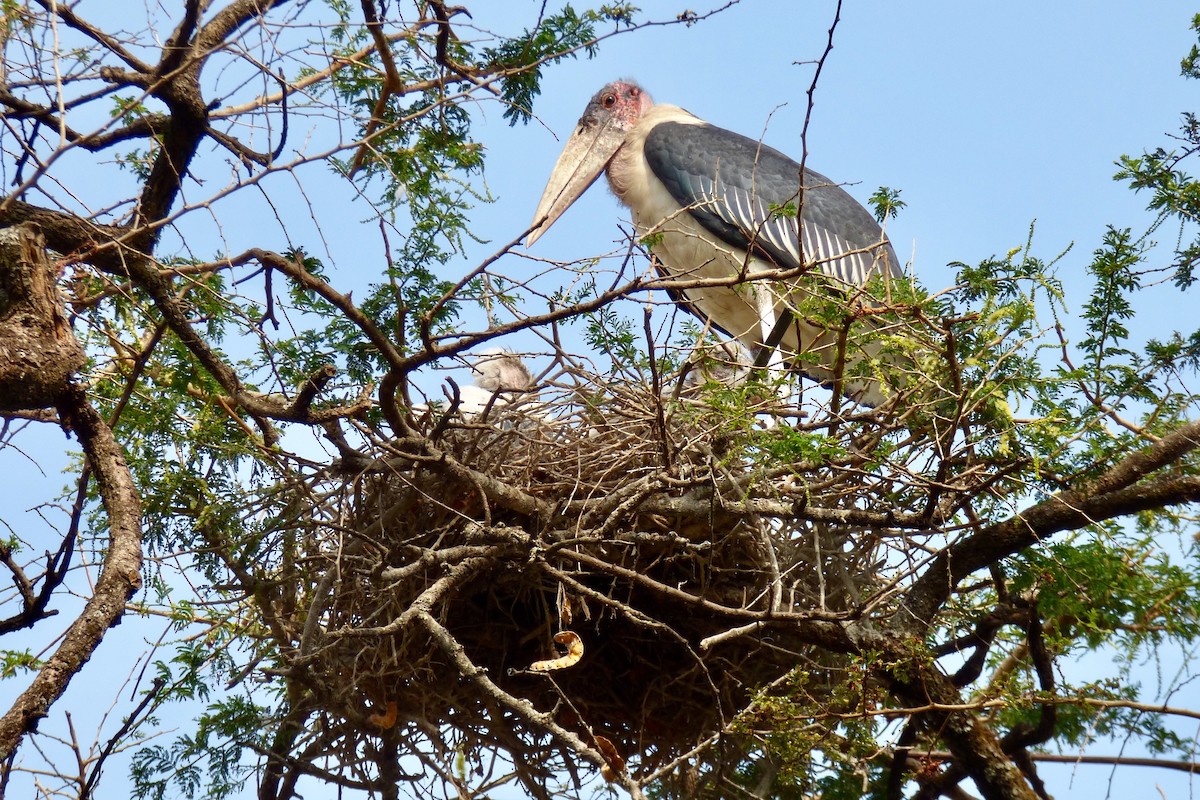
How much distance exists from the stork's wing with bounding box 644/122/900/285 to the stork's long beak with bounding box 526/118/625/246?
1.57 feet

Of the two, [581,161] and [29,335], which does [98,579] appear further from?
[581,161]

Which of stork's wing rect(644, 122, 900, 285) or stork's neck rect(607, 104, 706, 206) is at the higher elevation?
stork's neck rect(607, 104, 706, 206)

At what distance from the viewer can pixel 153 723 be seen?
338cm

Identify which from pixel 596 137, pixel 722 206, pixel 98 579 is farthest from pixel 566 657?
pixel 596 137

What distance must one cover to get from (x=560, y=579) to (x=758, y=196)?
2.81 meters

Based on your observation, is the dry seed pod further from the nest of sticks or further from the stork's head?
the stork's head

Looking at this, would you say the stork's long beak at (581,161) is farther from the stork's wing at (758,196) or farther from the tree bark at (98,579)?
the tree bark at (98,579)

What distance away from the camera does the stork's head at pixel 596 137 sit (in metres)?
6.39

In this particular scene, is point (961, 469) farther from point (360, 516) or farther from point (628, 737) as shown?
point (360, 516)

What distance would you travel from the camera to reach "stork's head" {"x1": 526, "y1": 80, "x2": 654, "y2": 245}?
21.0ft

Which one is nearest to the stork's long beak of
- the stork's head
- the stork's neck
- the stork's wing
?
the stork's head

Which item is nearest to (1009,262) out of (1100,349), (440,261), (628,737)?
(1100,349)

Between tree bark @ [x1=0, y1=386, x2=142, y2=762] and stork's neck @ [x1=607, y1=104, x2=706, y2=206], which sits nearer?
tree bark @ [x1=0, y1=386, x2=142, y2=762]

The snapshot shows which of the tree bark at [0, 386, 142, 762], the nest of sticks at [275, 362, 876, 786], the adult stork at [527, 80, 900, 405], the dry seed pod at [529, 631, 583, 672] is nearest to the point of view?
the tree bark at [0, 386, 142, 762]
